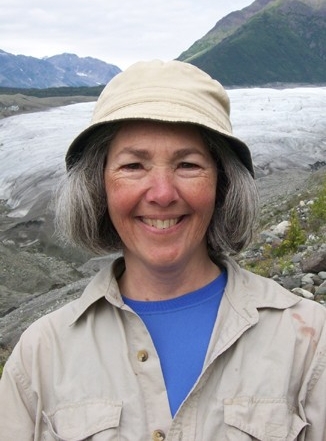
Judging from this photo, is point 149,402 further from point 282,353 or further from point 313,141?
point 313,141

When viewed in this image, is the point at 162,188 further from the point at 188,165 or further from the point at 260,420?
the point at 260,420

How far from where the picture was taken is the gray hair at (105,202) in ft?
8.55

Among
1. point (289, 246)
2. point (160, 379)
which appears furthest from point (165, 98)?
point (289, 246)

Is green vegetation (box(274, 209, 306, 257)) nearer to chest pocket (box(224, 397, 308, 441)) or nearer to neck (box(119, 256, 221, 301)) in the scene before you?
neck (box(119, 256, 221, 301))

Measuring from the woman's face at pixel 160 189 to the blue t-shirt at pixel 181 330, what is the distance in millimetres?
171

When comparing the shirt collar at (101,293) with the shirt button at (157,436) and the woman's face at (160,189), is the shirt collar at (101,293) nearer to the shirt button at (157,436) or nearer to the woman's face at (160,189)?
the woman's face at (160,189)

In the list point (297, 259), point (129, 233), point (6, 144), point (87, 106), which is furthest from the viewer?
point (87, 106)

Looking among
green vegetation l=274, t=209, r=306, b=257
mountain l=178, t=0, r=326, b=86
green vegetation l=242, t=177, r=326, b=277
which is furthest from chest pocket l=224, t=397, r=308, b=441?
mountain l=178, t=0, r=326, b=86

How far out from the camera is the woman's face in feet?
7.93

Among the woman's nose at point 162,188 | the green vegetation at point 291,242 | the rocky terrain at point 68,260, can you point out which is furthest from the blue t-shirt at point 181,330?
the green vegetation at point 291,242

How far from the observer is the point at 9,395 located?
8.00 feet

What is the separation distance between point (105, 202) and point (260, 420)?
1039 mm

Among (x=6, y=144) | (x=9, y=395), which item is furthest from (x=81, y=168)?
(x=6, y=144)

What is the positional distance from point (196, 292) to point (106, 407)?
563mm
